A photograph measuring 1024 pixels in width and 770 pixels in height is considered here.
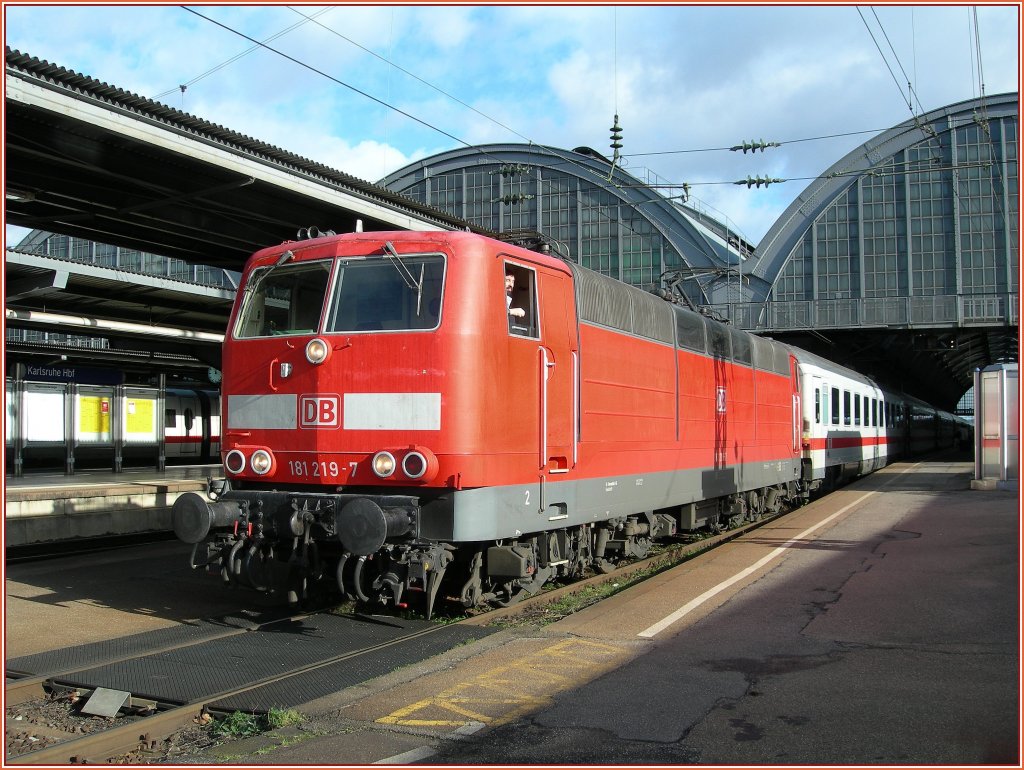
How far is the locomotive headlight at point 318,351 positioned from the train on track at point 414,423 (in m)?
0.01

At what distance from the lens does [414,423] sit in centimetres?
748

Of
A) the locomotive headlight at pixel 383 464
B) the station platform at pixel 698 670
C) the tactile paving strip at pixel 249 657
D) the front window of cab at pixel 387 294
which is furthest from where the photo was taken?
the front window of cab at pixel 387 294

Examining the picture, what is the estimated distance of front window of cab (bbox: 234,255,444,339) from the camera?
25.3 ft

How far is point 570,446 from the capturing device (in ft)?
29.2

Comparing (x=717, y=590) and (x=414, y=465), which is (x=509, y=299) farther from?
(x=717, y=590)

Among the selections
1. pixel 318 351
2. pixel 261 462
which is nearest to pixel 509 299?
pixel 318 351

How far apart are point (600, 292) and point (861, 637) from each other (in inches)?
175

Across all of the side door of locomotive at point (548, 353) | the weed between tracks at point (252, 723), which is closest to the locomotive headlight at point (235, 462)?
the side door of locomotive at point (548, 353)

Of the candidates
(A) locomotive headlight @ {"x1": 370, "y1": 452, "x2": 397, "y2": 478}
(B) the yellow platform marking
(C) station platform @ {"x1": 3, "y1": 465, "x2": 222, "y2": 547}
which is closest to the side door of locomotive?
(A) locomotive headlight @ {"x1": 370, "y1": 452, "x2": 397, "y2": 478}

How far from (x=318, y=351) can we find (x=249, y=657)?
268 centimetres

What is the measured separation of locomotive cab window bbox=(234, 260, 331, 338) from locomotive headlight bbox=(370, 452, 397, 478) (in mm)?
1463

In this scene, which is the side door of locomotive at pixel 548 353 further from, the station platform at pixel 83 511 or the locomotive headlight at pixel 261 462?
the station platform at pixel 83 511

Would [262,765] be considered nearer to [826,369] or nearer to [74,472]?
[74,472]

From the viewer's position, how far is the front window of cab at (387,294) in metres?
7.67
